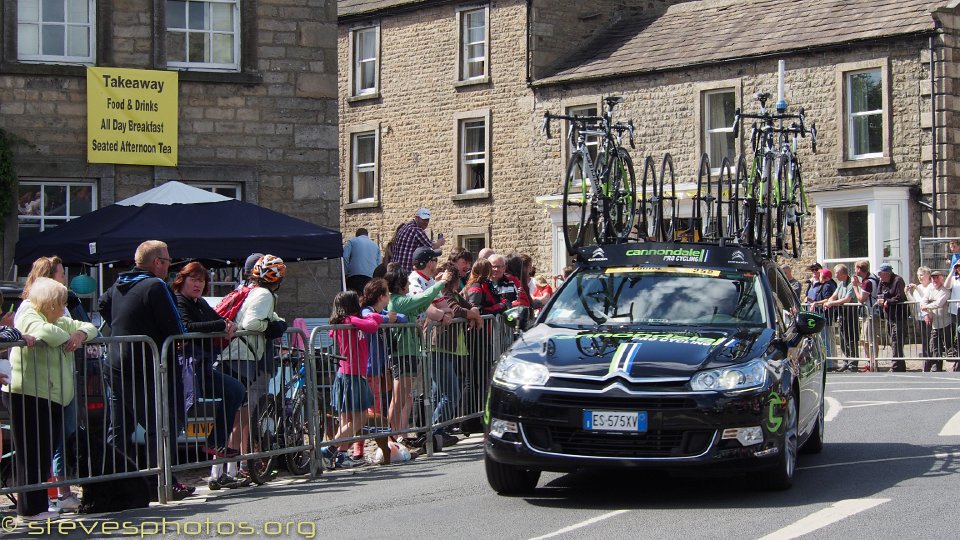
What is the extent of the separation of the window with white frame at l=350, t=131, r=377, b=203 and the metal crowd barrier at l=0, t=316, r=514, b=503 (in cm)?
2836

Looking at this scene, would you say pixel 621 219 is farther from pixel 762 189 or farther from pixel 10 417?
pixel 10 417

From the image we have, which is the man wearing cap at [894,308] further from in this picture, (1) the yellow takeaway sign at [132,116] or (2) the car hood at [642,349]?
(2) the car hood at [642,349]

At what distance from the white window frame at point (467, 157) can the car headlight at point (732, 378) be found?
29.5m

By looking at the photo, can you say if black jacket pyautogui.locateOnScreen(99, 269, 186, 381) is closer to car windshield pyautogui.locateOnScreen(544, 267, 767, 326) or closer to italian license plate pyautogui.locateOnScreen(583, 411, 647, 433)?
car windshield pyautogui.locateOnScreen(544, 267, 767, 326)

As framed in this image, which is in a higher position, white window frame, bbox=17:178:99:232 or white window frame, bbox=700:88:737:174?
white window frame, bbox=700:88:737:174

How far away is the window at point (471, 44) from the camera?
129 feet

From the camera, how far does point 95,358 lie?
10078mm

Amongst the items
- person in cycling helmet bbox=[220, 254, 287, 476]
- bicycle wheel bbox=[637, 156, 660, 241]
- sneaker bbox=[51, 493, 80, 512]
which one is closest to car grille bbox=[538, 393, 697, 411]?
person in cycling helmet bbox=[220, 254, 287, 476]

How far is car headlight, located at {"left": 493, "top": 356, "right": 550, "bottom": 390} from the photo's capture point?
9.52 m

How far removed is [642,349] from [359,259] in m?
11.3

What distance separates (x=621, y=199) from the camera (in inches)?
548

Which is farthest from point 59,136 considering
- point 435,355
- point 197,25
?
point 435,355

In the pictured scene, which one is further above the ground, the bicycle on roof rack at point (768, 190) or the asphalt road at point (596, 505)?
the bicycle on roof rack at point (768, 190)

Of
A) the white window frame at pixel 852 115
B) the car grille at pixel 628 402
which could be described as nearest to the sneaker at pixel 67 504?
the car grille at pixel 628 402
